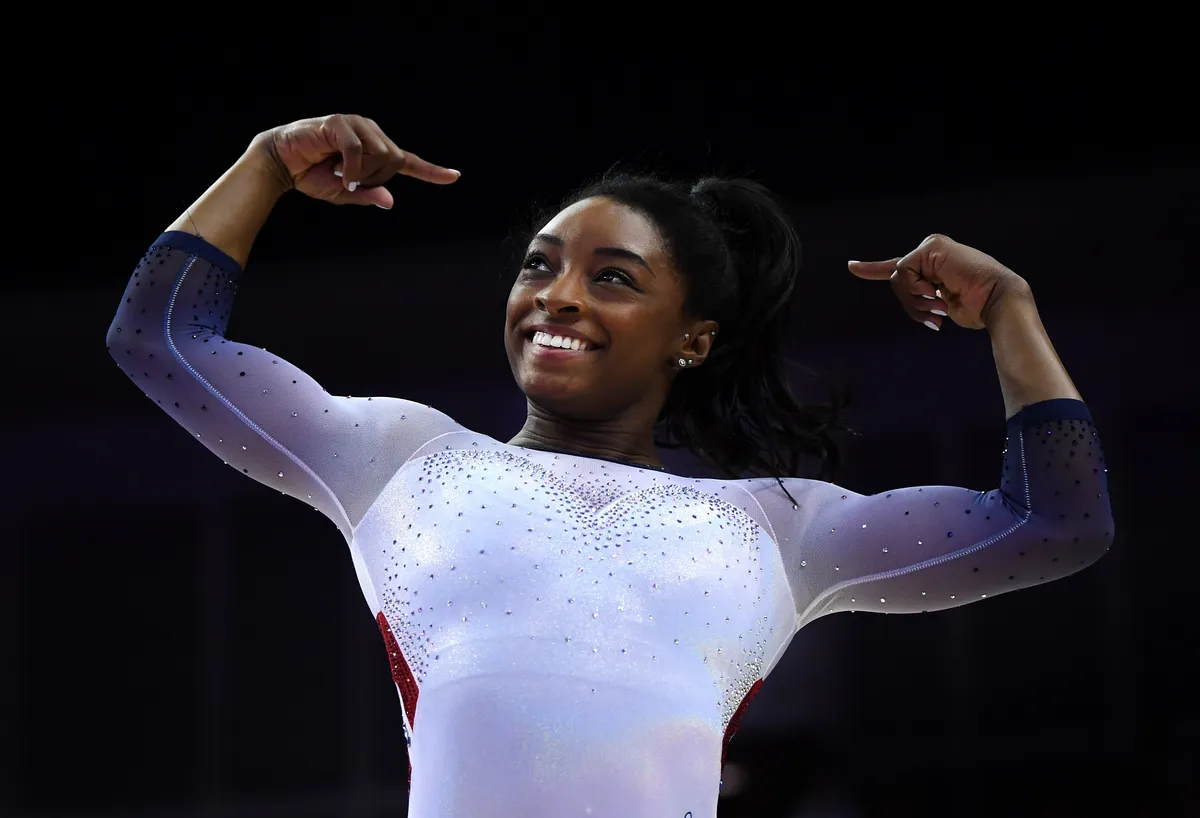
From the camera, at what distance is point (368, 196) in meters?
1.55

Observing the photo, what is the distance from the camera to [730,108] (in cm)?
369

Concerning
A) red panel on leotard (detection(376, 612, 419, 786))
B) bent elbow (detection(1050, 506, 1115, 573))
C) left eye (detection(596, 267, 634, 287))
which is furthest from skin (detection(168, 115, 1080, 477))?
red panel on leotard (detection(376, 612, 419, 786))

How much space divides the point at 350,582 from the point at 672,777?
286 centimetres

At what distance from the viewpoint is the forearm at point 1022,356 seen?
146 centimetres

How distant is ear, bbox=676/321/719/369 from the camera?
1717 millimetres

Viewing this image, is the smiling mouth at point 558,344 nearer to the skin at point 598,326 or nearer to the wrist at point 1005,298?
the skin at point 598,326

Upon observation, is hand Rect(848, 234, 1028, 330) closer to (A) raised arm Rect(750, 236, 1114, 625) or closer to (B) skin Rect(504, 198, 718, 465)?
(A) raised arm Rect(750, 236, 1114, 625)

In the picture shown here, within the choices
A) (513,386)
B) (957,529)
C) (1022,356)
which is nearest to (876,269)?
(1022,356)

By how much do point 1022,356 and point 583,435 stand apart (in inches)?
19.5

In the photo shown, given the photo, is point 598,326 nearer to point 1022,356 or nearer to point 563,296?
point 563,296

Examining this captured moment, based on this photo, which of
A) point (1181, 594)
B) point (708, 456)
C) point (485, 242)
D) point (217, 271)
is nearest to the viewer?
point (217, 271)

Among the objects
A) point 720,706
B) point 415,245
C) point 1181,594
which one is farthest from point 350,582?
point 720,706

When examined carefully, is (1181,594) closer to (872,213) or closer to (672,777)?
(872,213)

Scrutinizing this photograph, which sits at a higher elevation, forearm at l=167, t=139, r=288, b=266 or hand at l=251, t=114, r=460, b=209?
hand at l=251, t=114, r=460, b=209
